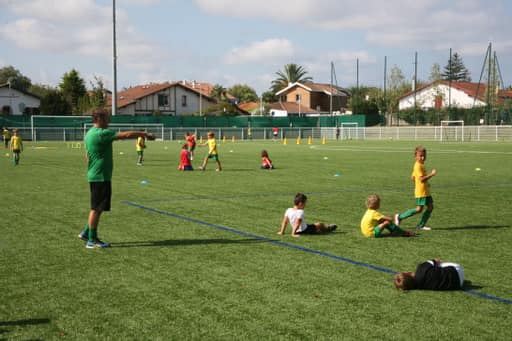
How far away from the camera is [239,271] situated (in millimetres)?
7195

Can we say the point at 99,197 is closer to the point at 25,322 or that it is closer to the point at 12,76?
the point at 25,322

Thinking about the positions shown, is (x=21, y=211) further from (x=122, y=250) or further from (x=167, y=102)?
(x=167, y=102)

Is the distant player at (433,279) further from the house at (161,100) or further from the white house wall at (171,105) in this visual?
the white house wall at (171,105)

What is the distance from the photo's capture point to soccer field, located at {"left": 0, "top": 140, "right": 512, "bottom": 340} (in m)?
5.28

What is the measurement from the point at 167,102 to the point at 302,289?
8912cm

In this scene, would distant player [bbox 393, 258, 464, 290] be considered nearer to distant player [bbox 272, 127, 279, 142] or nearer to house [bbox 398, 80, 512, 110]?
distant player [bbox 272, 127, 279, 142]

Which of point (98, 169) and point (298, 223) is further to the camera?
point (298, 223)

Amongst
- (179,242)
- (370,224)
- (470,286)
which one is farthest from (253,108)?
(470,286)

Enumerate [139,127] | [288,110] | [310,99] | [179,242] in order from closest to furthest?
[179,242] < [139,127] < [288,110] < [310,99]

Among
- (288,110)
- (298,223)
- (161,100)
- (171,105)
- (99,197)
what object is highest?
(161,100)

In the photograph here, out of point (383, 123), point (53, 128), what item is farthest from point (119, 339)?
point (383, 123)

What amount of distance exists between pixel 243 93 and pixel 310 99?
29.1 meters

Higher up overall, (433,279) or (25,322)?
(433,279)

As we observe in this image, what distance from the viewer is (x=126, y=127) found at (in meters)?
62.0
